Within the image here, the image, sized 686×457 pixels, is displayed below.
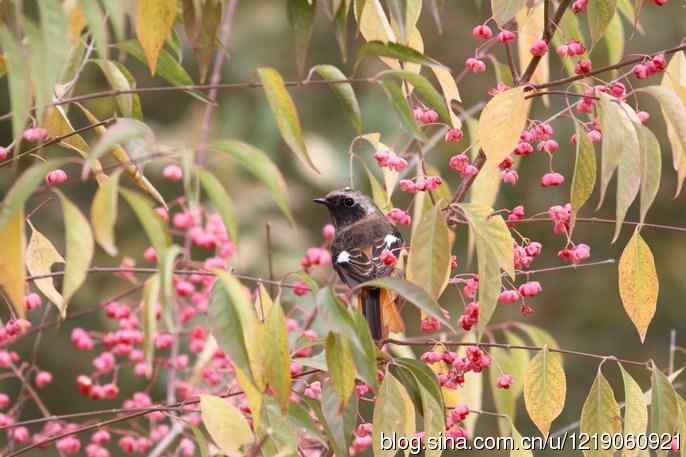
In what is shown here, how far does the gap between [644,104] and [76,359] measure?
3899 millimetres

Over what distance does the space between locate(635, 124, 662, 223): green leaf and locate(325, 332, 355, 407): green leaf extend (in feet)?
1.75

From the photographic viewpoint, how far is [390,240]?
3.53 m

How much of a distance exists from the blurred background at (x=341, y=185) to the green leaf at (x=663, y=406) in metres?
3.80

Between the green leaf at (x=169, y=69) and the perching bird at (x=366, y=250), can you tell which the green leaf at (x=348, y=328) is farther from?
the perching bird at (x=366, y=250)

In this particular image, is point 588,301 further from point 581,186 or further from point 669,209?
point 581,186

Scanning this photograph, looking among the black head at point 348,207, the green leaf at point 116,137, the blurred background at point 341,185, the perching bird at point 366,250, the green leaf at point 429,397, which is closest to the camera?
the green leaf at point 116,137

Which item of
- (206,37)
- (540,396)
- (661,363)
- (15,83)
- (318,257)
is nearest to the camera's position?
(15,83)

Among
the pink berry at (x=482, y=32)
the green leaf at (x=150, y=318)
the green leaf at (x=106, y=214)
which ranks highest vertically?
the pink berry at (x=482, y=32)

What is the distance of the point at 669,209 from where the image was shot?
830 cm

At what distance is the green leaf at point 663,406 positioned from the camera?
2.06 m

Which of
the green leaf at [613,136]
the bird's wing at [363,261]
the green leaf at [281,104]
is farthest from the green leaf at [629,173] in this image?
the bird's wing at [363,261]

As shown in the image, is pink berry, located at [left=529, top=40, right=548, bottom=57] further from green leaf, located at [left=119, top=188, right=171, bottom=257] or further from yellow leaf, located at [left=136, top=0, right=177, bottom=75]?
green leaf, located at [left=119, top=188, right=171, bottom=257]

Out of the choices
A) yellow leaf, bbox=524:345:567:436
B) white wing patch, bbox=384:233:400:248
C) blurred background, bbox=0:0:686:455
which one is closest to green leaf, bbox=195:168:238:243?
yellow leaf, bbox=524:345:567:436

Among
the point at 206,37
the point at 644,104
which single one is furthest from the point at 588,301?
the point at 206,37
